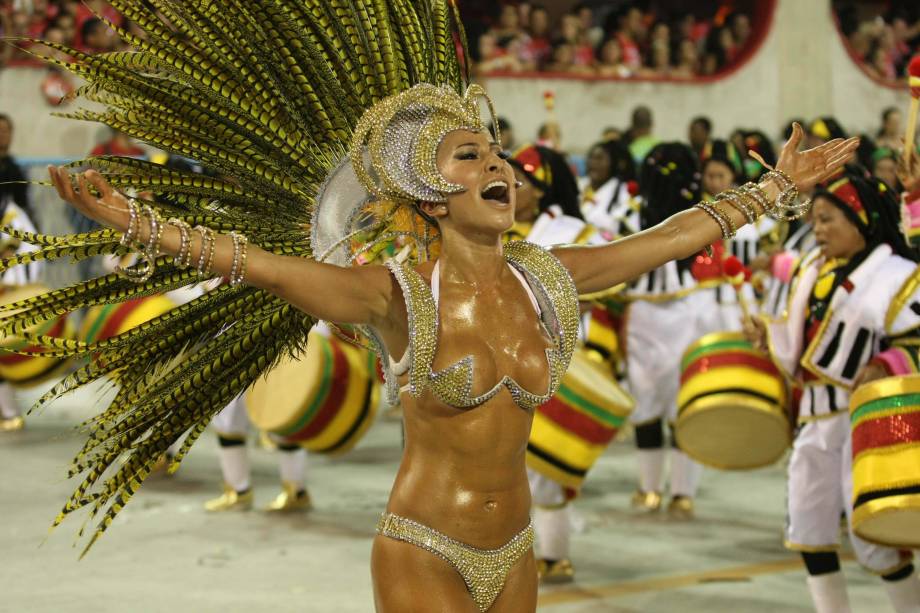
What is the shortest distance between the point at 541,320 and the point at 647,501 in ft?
14.3

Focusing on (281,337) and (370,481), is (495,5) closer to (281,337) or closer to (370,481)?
(370,481)

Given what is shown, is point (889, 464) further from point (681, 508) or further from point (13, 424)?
point (13, 424)

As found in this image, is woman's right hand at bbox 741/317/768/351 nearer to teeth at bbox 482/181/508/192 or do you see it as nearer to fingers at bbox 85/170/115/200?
teeth at bbox 482/181/508/192

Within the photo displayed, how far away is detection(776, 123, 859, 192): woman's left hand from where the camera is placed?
140 inches

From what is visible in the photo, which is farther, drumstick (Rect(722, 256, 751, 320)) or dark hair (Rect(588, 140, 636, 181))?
dark hair (Rect(588, 140, 636, 181))

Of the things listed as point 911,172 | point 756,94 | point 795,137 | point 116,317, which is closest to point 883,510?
A: point 911,172

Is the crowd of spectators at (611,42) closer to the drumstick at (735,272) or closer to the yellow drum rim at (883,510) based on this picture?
the drumstick at (735,272)

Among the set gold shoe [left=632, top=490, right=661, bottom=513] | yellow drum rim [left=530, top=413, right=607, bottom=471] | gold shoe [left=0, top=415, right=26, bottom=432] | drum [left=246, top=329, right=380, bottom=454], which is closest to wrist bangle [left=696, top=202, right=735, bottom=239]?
yellow drum rim [left=530, top=413, right=607, bottom=471]

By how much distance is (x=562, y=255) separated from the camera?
341cm

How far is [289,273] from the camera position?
2.94m

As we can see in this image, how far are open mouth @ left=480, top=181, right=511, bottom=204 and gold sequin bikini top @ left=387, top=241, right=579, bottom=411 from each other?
181 millimetres

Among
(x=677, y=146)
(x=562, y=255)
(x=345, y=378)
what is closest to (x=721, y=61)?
(x=677, y=146)

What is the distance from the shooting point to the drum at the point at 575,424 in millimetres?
5527

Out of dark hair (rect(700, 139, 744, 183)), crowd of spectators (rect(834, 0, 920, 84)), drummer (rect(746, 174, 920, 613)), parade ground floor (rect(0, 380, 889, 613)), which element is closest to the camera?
drummer (rect(746, 174, 920, 613))
